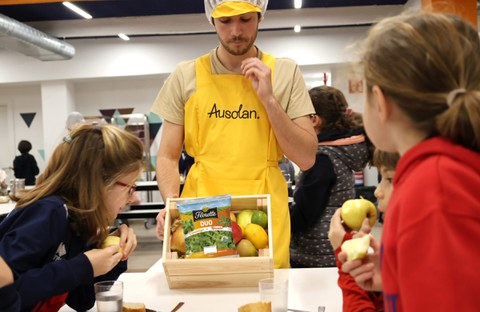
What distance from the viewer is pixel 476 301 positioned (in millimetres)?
827

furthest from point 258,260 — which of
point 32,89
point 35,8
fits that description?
point 32,89

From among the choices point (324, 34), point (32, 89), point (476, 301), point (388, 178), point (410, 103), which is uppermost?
point (324, 34)

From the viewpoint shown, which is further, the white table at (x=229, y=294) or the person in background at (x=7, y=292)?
the white table at (x=229, y=294)

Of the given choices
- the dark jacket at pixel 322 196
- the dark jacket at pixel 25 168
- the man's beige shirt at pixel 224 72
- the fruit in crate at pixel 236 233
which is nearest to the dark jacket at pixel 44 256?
the fruit in crate at pixel 236 233

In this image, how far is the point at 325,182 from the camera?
9.26 feet

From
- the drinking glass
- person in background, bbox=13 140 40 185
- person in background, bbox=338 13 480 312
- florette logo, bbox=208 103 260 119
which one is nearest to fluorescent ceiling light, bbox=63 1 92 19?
person in background, bbox=13 140 40 185

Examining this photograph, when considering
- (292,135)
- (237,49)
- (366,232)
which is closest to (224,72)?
(237,49)

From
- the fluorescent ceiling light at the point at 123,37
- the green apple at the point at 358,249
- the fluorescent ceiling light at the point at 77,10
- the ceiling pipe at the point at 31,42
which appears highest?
the fluorescent ceiling light at the point at 77,10

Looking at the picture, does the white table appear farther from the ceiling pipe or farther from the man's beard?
the ceiling pipe

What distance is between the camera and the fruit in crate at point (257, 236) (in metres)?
1.87

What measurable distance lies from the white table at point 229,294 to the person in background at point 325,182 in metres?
0.75

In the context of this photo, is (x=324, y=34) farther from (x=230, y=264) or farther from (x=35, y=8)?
(x=230, y=264)

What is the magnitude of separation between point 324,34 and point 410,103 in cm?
1035

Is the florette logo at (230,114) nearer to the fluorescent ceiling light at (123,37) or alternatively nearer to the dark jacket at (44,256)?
the dark jacket at (44,256)
